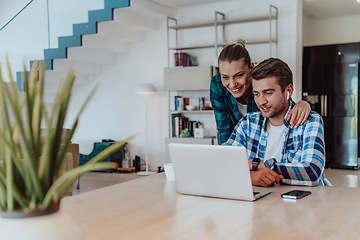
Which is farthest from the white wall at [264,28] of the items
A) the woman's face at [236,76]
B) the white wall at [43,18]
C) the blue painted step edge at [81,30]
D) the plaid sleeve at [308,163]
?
the plaid sleeve at [308,163]

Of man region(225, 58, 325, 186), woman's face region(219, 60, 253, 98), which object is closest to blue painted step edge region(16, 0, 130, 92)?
woman's face region(219, 60, 253, 98)

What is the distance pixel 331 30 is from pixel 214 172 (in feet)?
22.6

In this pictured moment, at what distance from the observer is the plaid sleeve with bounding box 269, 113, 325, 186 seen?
194 centimetres

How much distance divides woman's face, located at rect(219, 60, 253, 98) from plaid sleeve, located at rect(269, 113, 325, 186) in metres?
0.54

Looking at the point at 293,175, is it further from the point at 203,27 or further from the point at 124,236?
the point at 203,27

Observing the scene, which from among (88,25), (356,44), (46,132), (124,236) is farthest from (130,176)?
(46,132)

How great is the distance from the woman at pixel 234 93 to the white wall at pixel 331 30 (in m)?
5.39

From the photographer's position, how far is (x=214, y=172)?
1.71 m

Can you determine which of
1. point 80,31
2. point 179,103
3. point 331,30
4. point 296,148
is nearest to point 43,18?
point 80,31

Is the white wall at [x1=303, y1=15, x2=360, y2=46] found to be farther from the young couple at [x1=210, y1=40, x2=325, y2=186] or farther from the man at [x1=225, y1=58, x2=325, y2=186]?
the man at [x1=225, y1=58, x2=325, y2=186]

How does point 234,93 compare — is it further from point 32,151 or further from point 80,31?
point 80,31

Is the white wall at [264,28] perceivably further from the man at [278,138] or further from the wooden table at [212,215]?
the wooden table at [212,215]

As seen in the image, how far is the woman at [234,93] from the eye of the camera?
6.92 ft

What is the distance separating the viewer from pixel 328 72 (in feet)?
24.3
